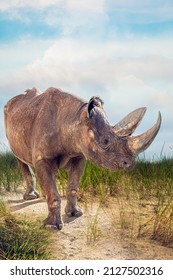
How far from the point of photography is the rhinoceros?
15.4ft

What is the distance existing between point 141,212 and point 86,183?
3.34 ft

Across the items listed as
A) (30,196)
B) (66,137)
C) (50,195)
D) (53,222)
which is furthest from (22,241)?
(30,196)

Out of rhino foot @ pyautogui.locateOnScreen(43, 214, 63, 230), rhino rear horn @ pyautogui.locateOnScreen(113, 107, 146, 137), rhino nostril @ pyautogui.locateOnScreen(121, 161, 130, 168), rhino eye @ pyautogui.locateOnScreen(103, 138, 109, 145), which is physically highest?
rhino rear horn @ pyautogui.locateOnScreen(113, 107, 146, 137)

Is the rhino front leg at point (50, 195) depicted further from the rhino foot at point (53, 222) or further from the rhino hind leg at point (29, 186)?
the rhino hind leg at point (29, 186)

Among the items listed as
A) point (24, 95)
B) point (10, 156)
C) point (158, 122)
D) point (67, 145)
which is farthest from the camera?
point (10, 156)

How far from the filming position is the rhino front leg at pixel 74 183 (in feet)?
19.6

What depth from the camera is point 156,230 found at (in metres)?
5.46

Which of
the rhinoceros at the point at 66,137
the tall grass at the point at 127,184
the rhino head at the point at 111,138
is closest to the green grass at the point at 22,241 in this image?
the rhinoceros at the point at 66,137

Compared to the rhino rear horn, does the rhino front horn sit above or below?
below

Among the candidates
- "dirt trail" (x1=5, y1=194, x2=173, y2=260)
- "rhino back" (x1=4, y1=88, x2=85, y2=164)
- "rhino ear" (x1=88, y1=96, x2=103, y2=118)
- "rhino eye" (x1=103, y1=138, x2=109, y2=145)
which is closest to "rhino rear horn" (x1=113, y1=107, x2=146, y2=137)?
"rhino eye" (x1=103, y1=138, x2=109, y2=145)

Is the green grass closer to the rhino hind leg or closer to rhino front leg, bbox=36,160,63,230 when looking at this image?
rhino front leg, bbox=36,160,63,230

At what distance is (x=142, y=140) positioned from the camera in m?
4.53

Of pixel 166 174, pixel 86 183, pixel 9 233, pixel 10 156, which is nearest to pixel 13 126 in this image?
pixel 86 183
